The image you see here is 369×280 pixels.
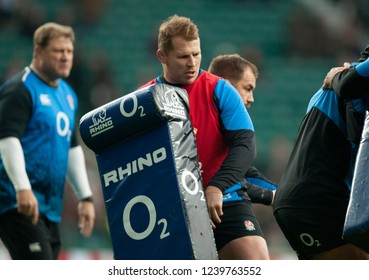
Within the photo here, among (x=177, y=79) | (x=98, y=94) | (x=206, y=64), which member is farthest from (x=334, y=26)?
(x=177, y=79)

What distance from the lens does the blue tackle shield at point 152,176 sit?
4418 millimetres

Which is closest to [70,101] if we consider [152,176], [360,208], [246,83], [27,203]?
[27,203]

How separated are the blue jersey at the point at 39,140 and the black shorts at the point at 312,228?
2.17 meters

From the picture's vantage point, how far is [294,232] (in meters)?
4.84

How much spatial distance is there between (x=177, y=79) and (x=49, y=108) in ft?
6.05

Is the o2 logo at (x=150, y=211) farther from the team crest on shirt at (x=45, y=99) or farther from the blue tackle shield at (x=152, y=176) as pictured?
the team crest on shirt at (x=45, y=99)

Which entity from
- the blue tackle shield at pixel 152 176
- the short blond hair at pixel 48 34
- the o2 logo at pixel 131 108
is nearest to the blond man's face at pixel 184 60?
the blue tackle shield at pixel 152 176

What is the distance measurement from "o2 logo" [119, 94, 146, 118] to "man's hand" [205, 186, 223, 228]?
1.72 feet

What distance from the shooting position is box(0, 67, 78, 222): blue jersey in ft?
21.0

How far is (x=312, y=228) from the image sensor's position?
15.6 ft

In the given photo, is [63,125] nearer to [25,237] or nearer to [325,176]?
[25,237]
